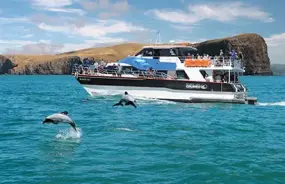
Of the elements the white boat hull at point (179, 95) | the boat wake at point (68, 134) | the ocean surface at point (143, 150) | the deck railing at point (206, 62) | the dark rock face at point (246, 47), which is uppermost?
the dark rock face at point (246, 47)

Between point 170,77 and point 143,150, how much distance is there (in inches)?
879

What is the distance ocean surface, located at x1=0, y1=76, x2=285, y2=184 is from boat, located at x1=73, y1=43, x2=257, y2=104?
30.3ft

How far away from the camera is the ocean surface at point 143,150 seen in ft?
41.0

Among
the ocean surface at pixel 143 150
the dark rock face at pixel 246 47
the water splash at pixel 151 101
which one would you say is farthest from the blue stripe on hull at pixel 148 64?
the dark rock face at pixel 246 47

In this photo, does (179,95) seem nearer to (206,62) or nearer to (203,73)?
(203,73)

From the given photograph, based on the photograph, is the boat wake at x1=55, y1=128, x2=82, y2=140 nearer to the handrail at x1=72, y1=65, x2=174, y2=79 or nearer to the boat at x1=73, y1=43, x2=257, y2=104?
the boat at x1=73, y1=43, x2=257, y2=104

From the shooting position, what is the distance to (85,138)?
1844cm

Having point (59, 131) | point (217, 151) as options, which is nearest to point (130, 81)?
point (59, 131)

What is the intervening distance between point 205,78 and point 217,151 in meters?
22.5

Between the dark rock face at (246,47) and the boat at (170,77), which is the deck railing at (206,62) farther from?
the dark rock face at (246,47)

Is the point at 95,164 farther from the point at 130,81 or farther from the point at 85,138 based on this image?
the point at 130,81

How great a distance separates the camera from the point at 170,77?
37.8 metres

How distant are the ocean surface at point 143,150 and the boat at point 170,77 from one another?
923cm

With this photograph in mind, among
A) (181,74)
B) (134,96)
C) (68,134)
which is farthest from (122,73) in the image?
(68,134)
